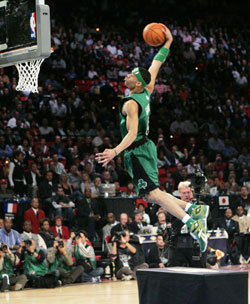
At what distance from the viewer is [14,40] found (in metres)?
8.55

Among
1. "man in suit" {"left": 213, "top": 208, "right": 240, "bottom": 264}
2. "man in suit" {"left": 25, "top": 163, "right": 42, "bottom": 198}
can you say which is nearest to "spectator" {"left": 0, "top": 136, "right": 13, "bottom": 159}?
"man in suit" {"left": 25, "top": 163, "right": 42, "bottom": 198}

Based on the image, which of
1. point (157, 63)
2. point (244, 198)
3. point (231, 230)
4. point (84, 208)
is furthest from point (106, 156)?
point (244, 198)

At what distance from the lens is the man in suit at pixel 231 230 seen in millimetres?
17469

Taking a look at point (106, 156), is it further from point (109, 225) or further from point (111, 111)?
point (111, 111)

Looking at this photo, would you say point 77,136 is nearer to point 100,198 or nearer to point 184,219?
point 100,198

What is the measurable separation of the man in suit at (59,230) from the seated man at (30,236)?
731mm

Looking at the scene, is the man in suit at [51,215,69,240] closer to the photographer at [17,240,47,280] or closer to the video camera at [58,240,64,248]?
the video camera at [58,240,64,248]

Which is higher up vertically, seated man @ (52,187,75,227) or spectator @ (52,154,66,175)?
spectator @ (52,154,66,175)

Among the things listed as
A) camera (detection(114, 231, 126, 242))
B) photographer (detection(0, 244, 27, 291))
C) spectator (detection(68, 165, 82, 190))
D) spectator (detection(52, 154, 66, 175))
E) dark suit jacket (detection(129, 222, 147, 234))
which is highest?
spectator (detection(52, 154, 66, 175))

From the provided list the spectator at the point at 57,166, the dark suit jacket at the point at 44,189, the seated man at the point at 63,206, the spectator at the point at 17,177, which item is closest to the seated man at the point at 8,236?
the seated man at the point at 63,206

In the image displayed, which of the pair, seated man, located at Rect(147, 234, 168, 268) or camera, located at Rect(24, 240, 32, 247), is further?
seated man, located at Rect(147, 234, 168, 268)

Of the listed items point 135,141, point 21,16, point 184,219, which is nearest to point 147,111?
point 135,141

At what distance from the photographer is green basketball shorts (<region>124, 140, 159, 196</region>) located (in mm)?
8391

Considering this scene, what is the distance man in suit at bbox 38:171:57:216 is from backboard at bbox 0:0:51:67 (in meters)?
8.13
